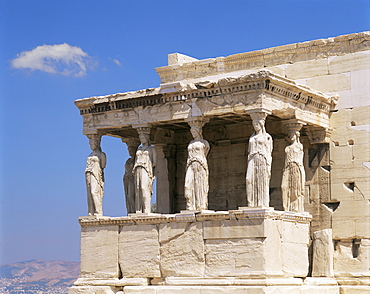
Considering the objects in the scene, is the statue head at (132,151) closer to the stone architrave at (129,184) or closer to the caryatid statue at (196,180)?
the stone architrave at (129,184)

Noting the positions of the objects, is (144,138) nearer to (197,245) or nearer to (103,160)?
(103,160)

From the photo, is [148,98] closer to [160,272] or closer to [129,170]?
[129,170]

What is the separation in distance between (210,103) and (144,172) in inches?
77.3

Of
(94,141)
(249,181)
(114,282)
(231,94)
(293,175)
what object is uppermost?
(231,94)

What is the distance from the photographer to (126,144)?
68.9ft

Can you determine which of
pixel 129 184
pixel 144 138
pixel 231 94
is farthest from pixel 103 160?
pixel 231 94

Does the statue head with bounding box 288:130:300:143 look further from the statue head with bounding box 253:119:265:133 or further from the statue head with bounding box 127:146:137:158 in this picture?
the statue head with bounding box 127:146:137:158

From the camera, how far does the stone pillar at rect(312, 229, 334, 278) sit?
1930 cm

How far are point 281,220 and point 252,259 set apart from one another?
3.21ft

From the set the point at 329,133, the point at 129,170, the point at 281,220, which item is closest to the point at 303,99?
the point at 329,133

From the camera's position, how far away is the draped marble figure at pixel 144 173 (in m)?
19.1

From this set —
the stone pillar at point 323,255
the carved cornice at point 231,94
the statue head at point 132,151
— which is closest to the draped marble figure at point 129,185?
the statue head at point 132,151

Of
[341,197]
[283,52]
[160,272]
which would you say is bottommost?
[160,272]

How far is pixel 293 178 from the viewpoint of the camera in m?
19.1
